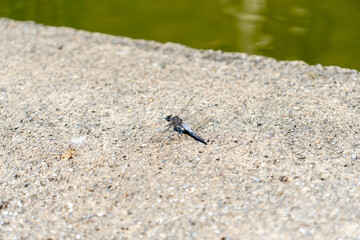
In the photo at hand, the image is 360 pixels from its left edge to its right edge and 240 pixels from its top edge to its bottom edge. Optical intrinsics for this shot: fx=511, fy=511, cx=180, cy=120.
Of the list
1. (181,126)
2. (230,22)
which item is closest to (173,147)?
(181,126)

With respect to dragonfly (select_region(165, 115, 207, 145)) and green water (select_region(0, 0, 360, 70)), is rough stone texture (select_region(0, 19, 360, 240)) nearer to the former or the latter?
dragonfly (select_region(165, 115, 207, 145))

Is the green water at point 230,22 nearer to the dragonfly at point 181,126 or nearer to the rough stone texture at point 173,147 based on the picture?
the rough stone texture at point 173,147

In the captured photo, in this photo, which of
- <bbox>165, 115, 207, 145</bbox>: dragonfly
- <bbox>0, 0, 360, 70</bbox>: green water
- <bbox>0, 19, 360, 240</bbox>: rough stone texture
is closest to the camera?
<bbox>0, 19, 360, 240</bbox>: rough stone texture

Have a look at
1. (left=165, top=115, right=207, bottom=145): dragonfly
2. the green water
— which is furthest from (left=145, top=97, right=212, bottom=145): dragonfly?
the green water

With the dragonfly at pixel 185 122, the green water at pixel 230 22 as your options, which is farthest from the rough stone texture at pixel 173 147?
the green water at pixel 230 22

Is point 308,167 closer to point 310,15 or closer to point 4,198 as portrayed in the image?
point 4,198

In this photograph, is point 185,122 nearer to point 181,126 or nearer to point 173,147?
point 181,126
